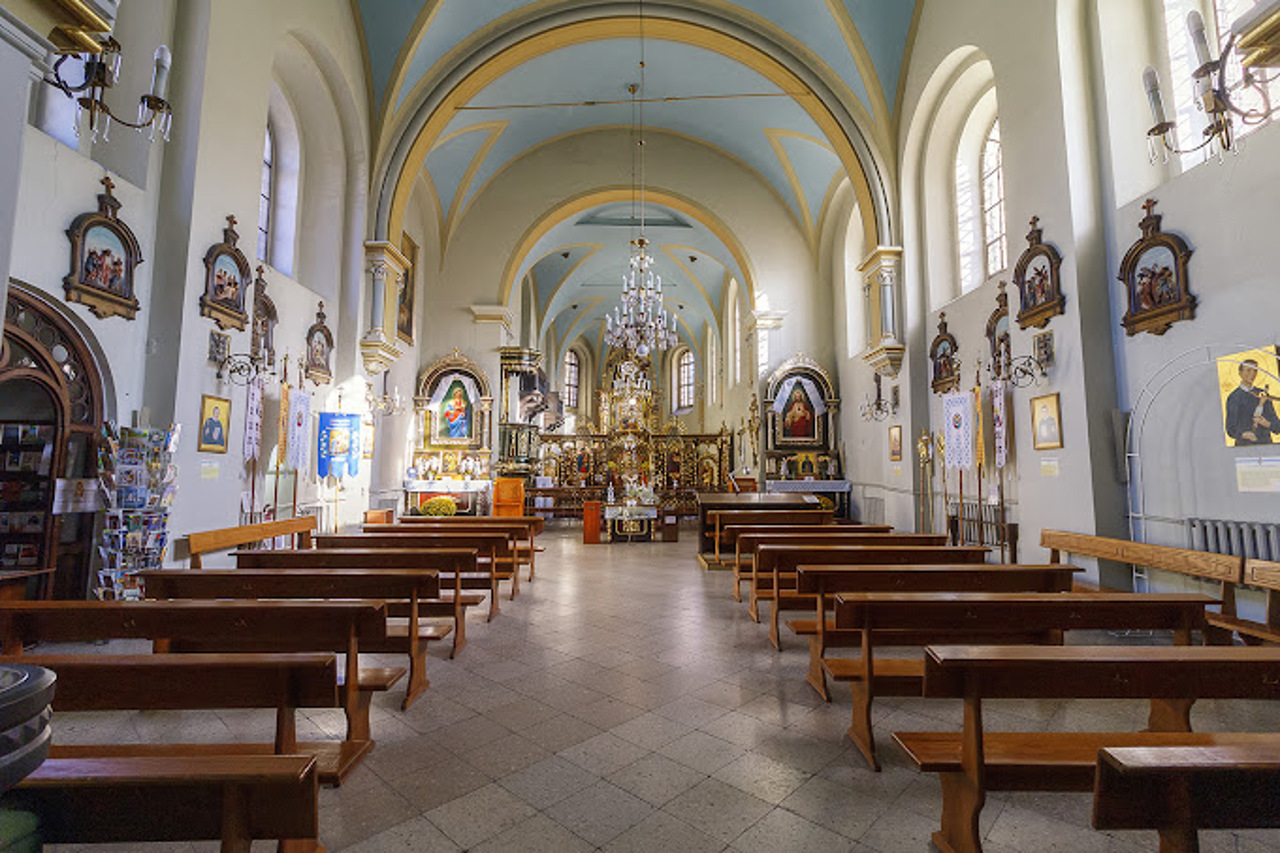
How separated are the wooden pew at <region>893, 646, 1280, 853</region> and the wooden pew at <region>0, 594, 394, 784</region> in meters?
2.41

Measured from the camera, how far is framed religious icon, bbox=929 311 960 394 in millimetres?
8641

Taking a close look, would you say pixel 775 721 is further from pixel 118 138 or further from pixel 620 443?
pixel 620 443

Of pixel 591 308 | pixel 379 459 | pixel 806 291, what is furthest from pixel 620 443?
pixel 591 308

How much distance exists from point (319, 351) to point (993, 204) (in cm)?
1005

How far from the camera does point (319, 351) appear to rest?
28.5 feet

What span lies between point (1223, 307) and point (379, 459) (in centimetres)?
1212

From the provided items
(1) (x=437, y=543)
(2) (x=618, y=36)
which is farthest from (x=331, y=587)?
(2) (x=618, y=36)

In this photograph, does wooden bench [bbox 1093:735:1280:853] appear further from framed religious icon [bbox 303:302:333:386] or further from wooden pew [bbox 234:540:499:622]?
framed religious icon [bbox 303:302:333:386]

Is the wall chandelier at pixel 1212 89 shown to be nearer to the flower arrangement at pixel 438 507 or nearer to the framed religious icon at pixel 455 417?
the flower arrangement at pixel 438 507

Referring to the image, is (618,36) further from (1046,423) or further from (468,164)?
(1046,423)

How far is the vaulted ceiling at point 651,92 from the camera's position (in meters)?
9.19

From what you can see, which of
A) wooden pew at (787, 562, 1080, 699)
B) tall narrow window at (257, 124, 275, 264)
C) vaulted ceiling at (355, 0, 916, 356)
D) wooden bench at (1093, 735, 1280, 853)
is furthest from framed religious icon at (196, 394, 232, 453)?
wooden bench at (1093, 735, 1280, 853)

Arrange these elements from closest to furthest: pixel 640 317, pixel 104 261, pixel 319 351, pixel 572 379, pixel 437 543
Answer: pixel 104 261 < pixel 437 543 < pixel 319 351 < pixel 640 317 < pixel 572 379

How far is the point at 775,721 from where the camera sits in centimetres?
322
